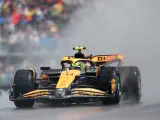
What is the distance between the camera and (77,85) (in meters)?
14.6

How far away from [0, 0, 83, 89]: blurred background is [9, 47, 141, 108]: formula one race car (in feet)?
32.5

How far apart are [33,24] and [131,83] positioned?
12490mm

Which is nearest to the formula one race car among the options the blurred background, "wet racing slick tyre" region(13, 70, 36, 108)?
"wet racing slick tyre" region(13, 70, 36, 108)

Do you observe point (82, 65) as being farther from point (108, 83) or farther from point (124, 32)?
point (124, 32)

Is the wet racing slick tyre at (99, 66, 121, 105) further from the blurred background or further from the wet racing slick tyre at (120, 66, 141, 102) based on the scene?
the blurred background

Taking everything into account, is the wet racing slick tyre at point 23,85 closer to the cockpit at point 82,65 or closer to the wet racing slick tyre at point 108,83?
the cockpit at point 82,65

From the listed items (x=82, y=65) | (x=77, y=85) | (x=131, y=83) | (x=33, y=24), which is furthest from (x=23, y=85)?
(x=33, y=24)

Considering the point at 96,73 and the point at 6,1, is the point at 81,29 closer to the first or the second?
the point at 6,1

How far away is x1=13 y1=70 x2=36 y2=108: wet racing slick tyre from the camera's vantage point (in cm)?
1479

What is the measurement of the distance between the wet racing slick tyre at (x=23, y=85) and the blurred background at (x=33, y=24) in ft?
34.2

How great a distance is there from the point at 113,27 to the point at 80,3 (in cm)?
254

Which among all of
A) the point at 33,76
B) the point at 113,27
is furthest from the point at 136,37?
the point at 33,76

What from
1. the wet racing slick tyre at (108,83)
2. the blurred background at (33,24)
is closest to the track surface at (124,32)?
the blurred background at (33,24)

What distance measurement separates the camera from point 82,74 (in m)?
15.2
